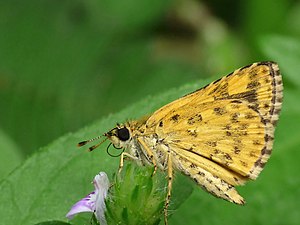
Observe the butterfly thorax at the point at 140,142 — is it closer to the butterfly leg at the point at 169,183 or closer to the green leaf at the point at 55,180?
the butterfly leg at the point at 169,183

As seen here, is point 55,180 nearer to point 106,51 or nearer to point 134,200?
point 134,200

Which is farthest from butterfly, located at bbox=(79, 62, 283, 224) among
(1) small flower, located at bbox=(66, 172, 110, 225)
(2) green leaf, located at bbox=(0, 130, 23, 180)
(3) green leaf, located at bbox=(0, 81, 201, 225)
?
(2) green leaf, located at bbox=(0, 130, 23, 180)

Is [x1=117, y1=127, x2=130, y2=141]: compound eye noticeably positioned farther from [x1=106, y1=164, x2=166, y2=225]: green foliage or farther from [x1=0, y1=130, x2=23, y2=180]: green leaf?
[x1=0, y1=130, x2=23, y2=180]: green leaf

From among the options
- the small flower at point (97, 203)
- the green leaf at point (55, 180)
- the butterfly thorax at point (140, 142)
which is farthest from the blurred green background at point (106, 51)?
the small flower at point (97, 203)

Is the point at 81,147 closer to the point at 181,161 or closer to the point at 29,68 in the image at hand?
the point at 181,161

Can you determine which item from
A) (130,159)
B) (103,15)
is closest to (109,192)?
(130,159)

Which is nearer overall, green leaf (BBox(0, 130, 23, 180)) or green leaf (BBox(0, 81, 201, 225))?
green leaf (BBox(0, 81, 201, 225))
